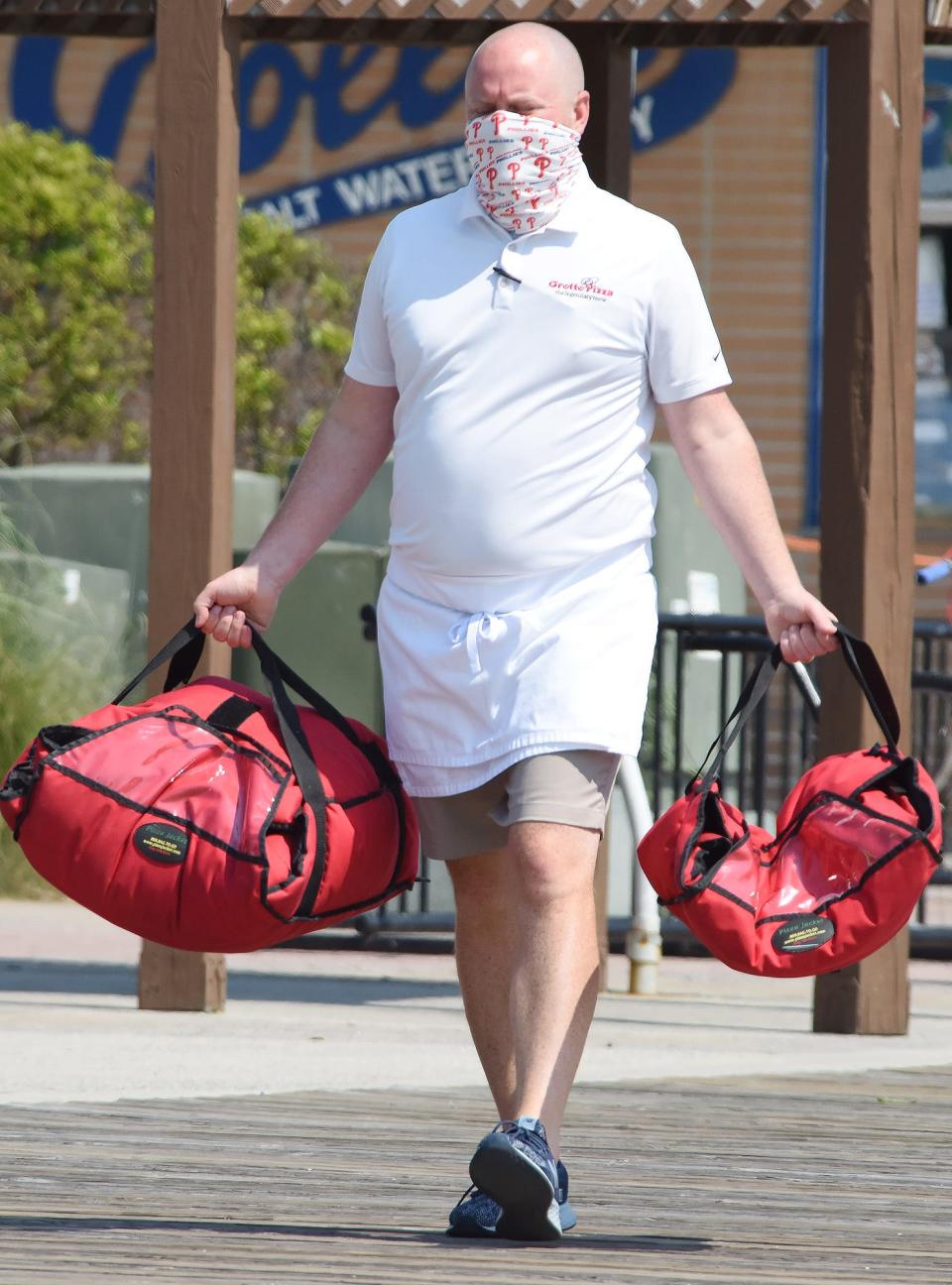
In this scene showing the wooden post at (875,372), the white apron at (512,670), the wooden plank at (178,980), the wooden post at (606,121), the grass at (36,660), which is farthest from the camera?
the grass at (36,660)

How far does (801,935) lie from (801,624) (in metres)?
0.51

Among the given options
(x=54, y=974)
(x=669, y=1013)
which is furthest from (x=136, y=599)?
(x=669, y=1013)

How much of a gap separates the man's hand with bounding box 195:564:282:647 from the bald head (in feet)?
2.84

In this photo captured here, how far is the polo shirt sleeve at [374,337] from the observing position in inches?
172

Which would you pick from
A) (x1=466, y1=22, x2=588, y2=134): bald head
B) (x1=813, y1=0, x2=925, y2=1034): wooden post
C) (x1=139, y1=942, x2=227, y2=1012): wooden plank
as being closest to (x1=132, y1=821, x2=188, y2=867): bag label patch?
(x1=466, y1=22, x2=588, y2=134): bald head

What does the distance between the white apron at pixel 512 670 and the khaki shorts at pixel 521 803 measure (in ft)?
0.10

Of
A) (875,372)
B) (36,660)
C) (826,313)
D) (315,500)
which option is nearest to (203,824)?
(315,500)

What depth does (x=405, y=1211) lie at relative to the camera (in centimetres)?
443

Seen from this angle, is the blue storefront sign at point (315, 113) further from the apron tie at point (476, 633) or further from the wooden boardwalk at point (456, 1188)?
the apron tie at point (476, 633)

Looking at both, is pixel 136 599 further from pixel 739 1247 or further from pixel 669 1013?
pixel 739 1247

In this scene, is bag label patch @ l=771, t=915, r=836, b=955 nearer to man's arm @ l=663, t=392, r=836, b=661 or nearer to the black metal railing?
man's arm @ l=663, t=392, r=836, b=661

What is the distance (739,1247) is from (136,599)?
7374 mm

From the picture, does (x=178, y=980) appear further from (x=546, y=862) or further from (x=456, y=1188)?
(x=546, y=862)

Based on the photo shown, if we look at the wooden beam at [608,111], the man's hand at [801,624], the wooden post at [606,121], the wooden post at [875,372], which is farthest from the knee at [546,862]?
the wooden beam at [608,111]
